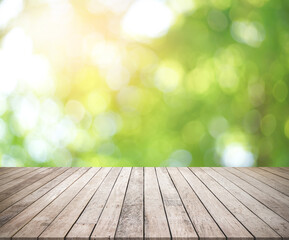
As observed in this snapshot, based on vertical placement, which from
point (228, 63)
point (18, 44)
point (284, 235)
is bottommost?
point (284, 235)

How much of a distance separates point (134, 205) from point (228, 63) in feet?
7.40

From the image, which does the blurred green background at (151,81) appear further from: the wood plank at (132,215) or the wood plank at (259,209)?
the wood plank at (132,215)

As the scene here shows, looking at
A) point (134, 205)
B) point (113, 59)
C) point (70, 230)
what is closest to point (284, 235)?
point (134, 205)

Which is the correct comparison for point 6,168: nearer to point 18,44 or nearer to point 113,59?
point 18,44

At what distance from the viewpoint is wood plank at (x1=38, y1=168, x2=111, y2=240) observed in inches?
54.9

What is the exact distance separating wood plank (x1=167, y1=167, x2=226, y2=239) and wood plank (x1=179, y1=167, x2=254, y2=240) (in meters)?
0.03

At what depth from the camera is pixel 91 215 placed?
166 cm

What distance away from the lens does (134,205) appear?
1.84 metres

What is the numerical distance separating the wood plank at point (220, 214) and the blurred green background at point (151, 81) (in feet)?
3.62

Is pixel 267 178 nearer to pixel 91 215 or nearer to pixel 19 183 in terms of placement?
pixel 91 215

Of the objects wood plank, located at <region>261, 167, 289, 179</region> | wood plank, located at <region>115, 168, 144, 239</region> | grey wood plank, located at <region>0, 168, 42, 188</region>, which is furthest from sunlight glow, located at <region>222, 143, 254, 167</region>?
grey wood plank, located at <region>0, 168, 42, 188</region>

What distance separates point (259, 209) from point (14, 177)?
218 centimetres

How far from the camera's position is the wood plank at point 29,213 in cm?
144

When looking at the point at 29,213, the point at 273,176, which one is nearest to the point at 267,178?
the point at 273,176
